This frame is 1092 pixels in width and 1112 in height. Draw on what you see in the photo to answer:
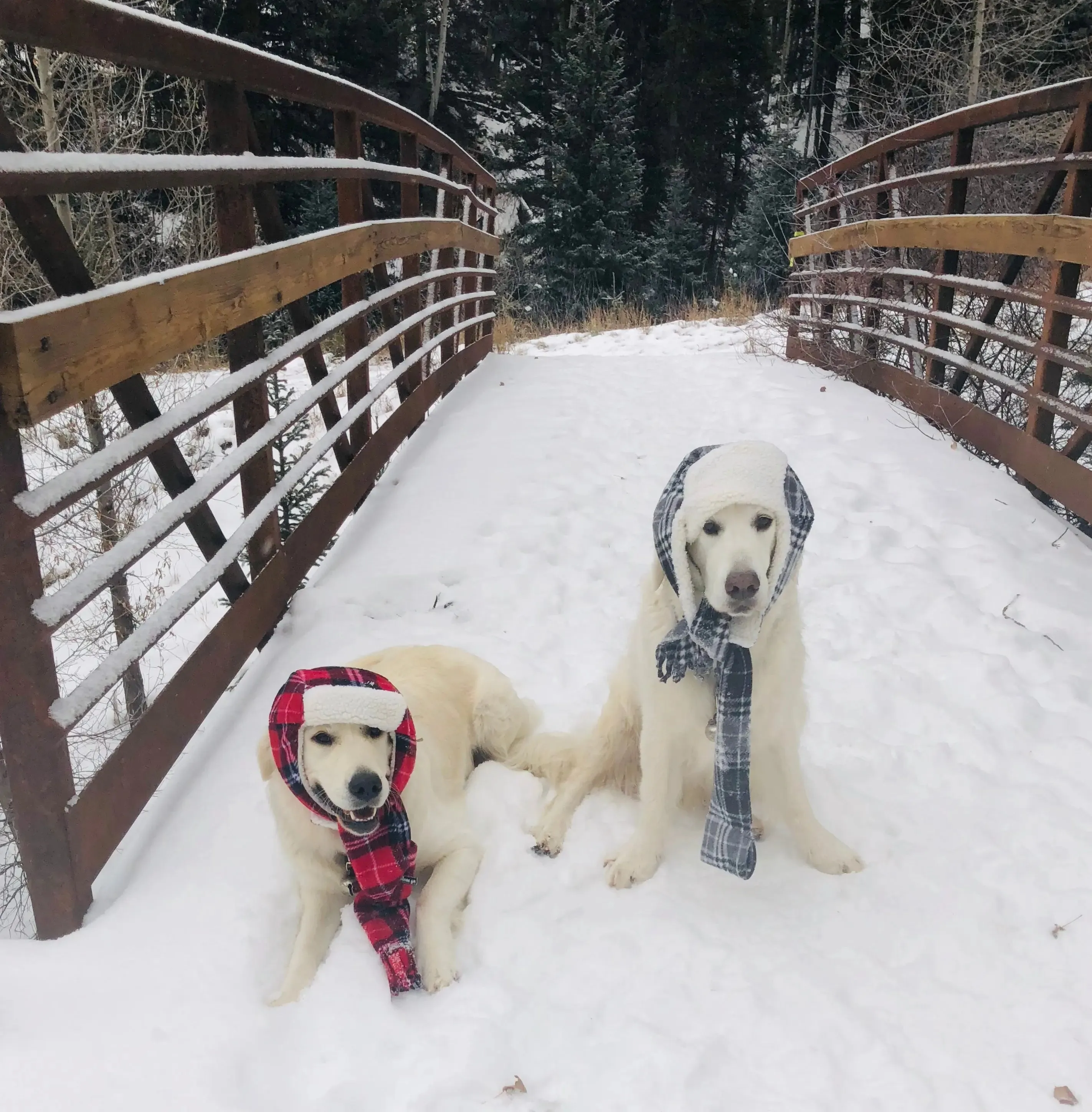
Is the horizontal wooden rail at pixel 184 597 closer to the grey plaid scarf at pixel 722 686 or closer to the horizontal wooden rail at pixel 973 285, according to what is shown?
the grey plaid scarf at pixel 722 686

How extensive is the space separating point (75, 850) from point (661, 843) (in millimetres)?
1466

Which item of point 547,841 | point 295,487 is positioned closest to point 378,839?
point 547,841

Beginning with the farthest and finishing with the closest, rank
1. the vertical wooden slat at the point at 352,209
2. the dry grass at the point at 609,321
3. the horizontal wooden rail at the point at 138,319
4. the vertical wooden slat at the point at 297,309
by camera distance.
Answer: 1. the dry grass at the point at 609,321
2. the vertical wooden slat at the point at 352,209
3. the vertical wooden slat at the point at 297,309
4. the horizontal wooden rail at the point at 138,319

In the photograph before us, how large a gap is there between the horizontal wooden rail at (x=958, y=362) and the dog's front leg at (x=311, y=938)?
3.51 m

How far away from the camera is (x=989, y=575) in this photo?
367 centimetres

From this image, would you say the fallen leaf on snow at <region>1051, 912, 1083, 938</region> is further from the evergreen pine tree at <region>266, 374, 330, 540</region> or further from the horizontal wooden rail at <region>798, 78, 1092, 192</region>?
the horizontal wooden rail at <region>798, 78, 1092, 192</region>

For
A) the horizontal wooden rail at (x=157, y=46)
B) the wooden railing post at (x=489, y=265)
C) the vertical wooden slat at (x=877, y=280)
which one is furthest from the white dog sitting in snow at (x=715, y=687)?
the wooden railing post at (x=489, y=265)

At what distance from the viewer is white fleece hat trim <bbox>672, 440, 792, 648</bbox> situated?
6.29 feet

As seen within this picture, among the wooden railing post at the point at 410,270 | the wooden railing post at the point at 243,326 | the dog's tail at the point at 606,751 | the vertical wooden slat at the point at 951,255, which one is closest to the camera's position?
the dog's tail at the point at 606,751

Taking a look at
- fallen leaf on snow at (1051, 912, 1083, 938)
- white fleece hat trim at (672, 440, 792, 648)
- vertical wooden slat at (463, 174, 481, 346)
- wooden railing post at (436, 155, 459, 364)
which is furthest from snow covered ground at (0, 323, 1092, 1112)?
vertical wooden slat at (463, 174, 481, 346)

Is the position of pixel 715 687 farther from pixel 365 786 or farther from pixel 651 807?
pixel 365 786

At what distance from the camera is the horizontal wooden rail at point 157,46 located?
72.0 inches

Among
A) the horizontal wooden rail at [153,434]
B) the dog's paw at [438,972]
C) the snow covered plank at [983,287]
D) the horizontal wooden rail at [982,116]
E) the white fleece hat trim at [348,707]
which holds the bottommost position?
the dog's paw at [438,972]

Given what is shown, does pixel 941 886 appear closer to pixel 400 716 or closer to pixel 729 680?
pixel 729 680
